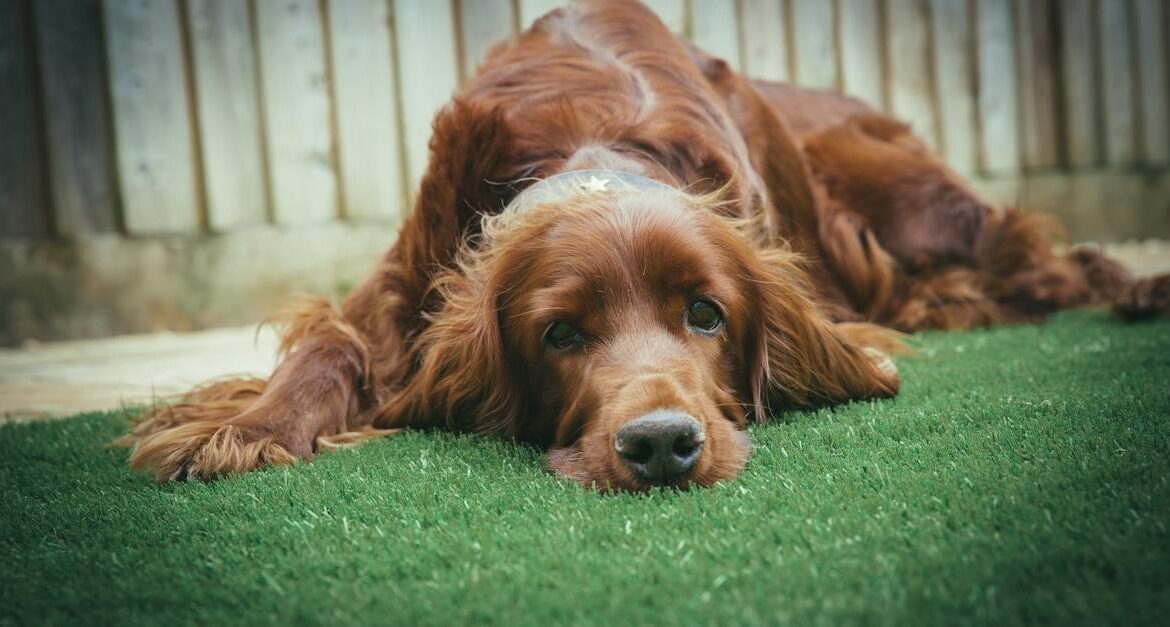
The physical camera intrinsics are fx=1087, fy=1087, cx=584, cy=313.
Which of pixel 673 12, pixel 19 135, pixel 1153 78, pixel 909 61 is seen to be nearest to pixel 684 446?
pixel 19 135

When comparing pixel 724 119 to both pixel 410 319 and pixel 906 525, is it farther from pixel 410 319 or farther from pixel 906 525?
pixel 906 525

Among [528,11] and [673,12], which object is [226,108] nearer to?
[528,11]

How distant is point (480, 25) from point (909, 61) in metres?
2.02

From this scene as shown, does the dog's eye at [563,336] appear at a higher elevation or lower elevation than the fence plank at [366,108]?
lower

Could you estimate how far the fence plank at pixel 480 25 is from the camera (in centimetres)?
419

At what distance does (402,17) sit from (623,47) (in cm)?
167

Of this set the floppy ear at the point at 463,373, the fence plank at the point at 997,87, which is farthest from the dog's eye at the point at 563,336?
the fence plank at the point at 997,87

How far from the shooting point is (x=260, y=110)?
3910 mm

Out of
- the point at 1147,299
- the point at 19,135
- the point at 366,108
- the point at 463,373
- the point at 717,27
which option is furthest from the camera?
the point at 717,27

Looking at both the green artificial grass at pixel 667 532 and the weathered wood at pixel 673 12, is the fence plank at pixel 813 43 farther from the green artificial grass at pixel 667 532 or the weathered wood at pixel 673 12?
the green artificial grass at pixel 667 532

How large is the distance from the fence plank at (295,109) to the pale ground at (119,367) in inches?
20.8

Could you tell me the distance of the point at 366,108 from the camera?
161 inches

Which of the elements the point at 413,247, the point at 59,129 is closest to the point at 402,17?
the point at 59,129

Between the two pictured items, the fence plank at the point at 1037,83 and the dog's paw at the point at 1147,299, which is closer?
the dog's paw at the point at 1147,299
